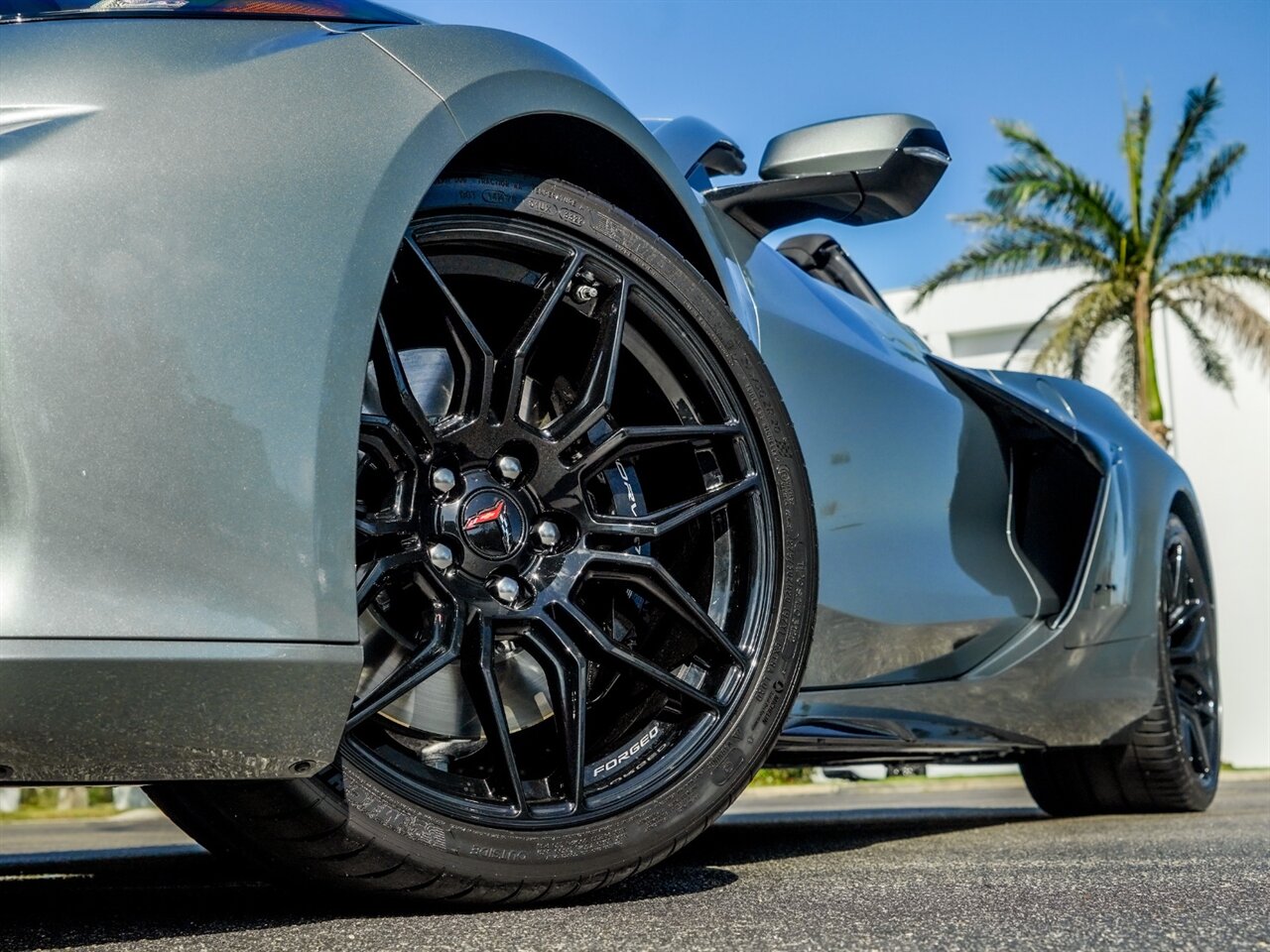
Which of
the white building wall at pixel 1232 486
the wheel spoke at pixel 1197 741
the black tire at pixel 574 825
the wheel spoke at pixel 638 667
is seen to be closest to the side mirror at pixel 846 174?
the black tire at pixel 574 825

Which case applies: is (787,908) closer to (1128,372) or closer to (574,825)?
(574,825)

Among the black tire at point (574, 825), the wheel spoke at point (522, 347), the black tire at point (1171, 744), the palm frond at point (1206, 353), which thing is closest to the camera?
the black tire at point (574, 825)

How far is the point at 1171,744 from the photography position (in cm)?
388

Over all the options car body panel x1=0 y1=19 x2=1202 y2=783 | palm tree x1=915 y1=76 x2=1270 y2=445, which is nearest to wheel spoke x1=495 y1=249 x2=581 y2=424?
car body panel x1=0 y1=19 x2=1202 y2=783

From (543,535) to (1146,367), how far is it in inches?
745

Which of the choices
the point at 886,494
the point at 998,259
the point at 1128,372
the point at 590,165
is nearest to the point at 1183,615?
the point at 886,494

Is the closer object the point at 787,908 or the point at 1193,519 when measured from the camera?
the point at 787,908

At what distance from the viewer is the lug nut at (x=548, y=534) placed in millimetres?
1846

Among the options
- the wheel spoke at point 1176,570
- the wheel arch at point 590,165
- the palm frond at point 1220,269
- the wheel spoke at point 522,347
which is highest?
the palm frond at point 1220,269

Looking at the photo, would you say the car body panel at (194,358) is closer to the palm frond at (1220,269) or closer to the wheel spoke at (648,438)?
the wheel spoke at (648,438)

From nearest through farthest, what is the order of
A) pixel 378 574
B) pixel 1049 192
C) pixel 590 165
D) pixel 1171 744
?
pixel 378 574
pixel 590 165
pixel 1171 744
pixel 1049 192

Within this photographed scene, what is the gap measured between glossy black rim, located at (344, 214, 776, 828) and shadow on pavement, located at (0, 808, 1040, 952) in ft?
0.67

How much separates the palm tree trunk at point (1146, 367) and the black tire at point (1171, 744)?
1544 centimetres

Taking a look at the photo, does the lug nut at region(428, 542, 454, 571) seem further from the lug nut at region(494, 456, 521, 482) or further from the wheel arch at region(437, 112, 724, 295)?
the wheel arch at region(437, 112, 724, 295)
